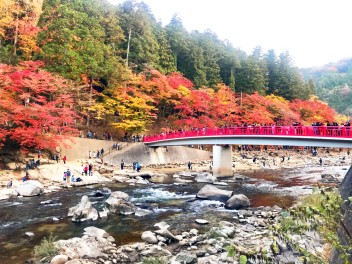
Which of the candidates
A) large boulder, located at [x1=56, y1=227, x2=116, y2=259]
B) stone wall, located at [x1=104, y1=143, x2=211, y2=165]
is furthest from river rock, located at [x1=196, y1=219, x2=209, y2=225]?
stone wall, located at [x1=104, y1=143, x2=211, y2=165]

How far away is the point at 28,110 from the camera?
1046 inches

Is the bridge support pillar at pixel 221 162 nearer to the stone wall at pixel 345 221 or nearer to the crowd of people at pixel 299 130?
the crowd of people at pixel 299 130

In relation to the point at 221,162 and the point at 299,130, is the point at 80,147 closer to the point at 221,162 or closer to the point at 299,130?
the point at 221,162

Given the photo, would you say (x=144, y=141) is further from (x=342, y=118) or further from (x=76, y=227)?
(x=342, y=118)

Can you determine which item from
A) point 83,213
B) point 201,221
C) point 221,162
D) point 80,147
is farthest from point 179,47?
point 201,221

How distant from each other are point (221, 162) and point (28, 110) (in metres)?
20.1

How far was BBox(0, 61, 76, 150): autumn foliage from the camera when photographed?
1030 inches

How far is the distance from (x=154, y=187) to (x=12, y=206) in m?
10.9

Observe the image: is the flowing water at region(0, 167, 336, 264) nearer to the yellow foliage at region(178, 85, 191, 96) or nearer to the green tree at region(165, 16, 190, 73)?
the yellow foliage at region(178, 85, 191, 96)

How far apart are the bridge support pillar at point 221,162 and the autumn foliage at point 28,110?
16139 mm

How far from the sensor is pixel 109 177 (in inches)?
1118

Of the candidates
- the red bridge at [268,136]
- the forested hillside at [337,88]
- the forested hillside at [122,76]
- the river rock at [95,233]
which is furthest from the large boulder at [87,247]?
the forested hillside at [337,88]

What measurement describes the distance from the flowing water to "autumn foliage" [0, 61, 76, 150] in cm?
785

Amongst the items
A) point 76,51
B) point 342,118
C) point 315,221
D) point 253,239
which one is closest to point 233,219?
point 253,239
